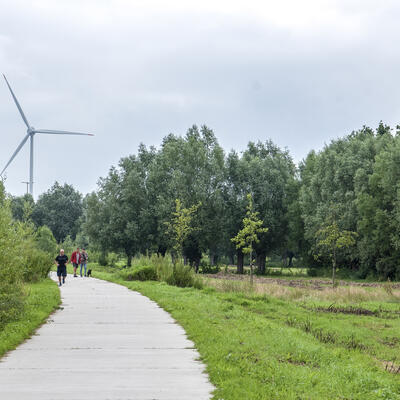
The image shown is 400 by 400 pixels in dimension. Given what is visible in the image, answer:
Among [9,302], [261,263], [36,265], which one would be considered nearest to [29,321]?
[9,302]

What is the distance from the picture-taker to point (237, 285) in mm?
26938

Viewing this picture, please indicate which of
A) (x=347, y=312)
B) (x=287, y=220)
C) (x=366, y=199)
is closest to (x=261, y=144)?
(x=287, y=220)

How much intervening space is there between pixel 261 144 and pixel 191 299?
2304 inches

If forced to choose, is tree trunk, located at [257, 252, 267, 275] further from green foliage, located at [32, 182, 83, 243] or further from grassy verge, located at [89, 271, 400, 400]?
green foliage, located at [32, 182, 83, 243]

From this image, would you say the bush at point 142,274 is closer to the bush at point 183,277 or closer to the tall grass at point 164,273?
the tall grass at point 164,273

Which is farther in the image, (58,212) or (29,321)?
(58,212)

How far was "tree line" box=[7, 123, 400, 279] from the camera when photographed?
2026 inches

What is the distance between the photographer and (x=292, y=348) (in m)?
10.3

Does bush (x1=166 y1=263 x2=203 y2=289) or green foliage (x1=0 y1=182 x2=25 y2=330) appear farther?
bush (x1=166 y1=263 x2=203 y2=289)

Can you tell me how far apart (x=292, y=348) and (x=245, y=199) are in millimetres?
51485

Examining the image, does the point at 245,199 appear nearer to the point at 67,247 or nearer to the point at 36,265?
the point at 67,247

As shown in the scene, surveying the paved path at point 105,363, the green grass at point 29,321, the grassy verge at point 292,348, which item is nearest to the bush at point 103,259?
the grassy verge at point 292,348

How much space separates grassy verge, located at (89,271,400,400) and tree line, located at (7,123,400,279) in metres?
30.8

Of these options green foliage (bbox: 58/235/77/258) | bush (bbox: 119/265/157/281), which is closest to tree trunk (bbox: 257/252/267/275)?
green foliage (bbox: 58/235/77/258)
